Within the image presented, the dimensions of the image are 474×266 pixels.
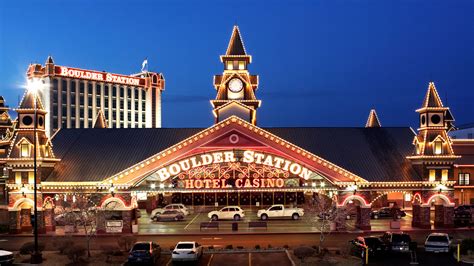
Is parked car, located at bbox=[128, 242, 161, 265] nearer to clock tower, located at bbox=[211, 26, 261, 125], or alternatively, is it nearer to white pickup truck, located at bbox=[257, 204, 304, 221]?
white pickup truck, located at bbox=[257, 204, 304, 221]

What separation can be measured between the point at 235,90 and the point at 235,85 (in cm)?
57

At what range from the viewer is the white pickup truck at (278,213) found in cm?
5631

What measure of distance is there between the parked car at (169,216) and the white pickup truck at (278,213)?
7.88 metres

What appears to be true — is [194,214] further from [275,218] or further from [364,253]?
[364,253]

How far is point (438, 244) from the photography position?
122ft

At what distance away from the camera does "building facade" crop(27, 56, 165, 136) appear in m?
132

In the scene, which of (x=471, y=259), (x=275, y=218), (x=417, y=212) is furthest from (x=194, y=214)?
(x=471, y=259)

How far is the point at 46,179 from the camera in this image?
50.7 m

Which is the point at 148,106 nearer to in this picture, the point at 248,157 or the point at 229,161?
the point at 229,161

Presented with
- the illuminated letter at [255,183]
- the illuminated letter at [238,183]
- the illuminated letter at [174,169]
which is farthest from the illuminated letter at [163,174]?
the illuminated letter at [255,183]

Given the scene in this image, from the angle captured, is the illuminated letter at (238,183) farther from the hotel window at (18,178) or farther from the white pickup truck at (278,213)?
the hotel window at (18,178)

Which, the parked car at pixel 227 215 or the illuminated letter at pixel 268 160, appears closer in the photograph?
the illuminated letter at pixel 268 160

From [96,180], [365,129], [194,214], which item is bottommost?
[194,214]

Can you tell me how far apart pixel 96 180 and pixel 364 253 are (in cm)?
2613
